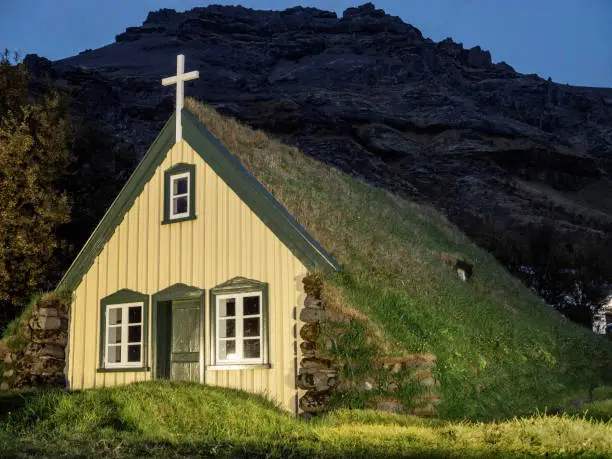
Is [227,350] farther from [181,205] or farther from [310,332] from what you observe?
[181,205]

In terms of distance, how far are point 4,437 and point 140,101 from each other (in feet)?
288

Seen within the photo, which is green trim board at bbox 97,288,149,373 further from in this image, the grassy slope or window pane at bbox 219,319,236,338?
the grassy slope

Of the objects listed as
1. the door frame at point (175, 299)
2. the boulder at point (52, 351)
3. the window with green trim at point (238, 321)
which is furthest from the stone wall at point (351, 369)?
the boulder at point (52, 351)

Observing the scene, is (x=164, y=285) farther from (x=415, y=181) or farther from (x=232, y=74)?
(x=232, y=74)

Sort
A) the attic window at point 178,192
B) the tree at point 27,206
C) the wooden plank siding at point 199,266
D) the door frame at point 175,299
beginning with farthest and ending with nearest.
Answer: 1. the tree at point 27,206
2. the attic window at point 178,192
3. the door frame at point 175,299
4. the wooden plank siding at point 199,266

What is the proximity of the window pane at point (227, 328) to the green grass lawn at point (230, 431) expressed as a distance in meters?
1.79

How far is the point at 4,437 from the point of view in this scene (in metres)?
7.41

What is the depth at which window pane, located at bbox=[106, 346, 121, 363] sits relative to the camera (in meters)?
14.3

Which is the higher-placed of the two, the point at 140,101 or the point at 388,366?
the point at 140,101

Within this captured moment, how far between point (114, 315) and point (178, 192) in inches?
123

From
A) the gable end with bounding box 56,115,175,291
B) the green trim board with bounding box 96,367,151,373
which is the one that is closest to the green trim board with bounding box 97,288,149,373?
the green trim board with bounding box 96,367,151,373

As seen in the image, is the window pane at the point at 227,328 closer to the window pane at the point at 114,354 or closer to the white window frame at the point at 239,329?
the white window frame at the point at 239,329

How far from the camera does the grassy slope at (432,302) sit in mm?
13672

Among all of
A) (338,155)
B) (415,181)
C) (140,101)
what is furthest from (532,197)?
(140,101)
